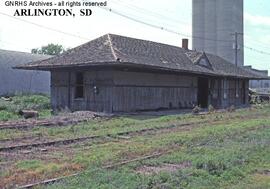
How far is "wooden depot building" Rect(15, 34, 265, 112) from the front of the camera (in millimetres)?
27656

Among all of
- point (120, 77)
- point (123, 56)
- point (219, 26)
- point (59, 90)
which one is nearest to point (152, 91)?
point (120, 77)

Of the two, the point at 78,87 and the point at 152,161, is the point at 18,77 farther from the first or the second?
the point at 152,161

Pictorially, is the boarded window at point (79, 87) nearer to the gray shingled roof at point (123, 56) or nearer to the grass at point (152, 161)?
the gray shingled roof at point (123, 56)

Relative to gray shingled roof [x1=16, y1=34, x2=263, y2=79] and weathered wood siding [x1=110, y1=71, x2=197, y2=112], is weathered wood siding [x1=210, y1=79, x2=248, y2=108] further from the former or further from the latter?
weathered wood siding [x1=110, y1=71, x2=197, y2=112]

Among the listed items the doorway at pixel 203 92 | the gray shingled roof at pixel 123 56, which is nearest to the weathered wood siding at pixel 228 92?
the doorway at pixel 203 92

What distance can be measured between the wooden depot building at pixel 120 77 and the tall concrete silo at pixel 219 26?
34.8m

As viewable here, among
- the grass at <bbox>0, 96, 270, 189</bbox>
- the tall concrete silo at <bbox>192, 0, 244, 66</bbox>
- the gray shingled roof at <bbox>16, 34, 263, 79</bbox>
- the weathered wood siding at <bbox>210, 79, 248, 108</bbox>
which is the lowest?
the grass at <bbox>0, 96, 270, 189</bbox>

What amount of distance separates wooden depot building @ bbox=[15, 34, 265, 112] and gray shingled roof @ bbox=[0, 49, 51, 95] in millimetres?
15694

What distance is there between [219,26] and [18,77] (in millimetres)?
35753

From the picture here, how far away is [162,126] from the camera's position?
20297mm

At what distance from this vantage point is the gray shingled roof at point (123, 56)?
26972mm

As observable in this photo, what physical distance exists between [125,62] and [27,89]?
83.1 feet

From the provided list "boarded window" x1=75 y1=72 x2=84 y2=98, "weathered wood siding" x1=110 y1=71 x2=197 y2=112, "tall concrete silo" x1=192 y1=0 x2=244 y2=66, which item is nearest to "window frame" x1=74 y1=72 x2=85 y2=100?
"boarded window" x1=75 y1=72 x2=84 y2=98

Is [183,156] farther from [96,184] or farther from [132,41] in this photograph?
[132,41]
